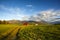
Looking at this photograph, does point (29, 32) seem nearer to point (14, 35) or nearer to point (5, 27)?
point (14, 35)

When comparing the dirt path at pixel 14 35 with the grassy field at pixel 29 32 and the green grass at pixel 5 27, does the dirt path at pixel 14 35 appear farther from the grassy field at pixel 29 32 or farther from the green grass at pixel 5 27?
the green grass at pixel 5 27

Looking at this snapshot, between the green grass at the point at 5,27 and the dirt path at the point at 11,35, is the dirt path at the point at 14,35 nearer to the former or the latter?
the dirt path at the point at 11,35

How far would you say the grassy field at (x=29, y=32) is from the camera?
273 cm

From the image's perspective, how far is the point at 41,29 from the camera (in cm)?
280

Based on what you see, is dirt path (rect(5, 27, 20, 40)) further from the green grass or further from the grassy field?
the green grass

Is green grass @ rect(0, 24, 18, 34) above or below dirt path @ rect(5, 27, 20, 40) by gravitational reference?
above

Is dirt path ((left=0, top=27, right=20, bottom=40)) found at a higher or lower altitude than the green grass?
lower

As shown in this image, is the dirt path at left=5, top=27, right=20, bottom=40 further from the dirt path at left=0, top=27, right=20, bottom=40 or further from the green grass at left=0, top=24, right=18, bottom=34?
the green grass at left=0, top=24, right=18, bottom=34

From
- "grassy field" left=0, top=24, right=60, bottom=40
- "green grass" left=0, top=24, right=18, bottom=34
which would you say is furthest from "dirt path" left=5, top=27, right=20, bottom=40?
"green grass" left=0, top=24, right=18, bottom=34

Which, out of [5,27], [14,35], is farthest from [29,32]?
[5,27]

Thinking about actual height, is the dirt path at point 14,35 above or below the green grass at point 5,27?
below

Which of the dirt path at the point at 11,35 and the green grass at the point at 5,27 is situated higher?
the green grass at the point at 5,27

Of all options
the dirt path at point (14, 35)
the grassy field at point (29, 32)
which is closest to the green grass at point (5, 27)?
the grassy field at point (29, 32)

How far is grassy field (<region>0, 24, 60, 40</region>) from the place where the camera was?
273 centimetres
